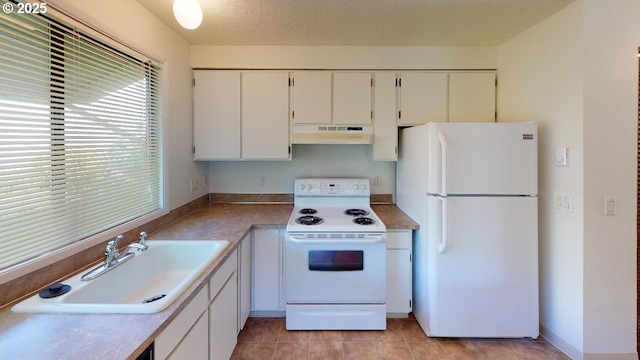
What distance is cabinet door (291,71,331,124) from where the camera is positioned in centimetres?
263

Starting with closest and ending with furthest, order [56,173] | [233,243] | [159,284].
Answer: [56,173], [159,284], [233,243]

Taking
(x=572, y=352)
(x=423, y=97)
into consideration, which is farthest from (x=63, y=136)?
(x=572, y=352)

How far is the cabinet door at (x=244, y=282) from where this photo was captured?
205 cm

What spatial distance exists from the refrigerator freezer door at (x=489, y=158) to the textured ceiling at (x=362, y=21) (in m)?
0.82

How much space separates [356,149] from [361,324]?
5.55ft

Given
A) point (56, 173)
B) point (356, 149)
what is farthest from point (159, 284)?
point (356, 149)

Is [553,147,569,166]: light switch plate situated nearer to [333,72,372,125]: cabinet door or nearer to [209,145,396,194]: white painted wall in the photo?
[209,145,396,194]: white painted wall

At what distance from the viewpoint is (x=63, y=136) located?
133 centimetres

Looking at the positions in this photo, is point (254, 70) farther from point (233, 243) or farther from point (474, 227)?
point (474, 227)

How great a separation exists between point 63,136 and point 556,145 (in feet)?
9.97

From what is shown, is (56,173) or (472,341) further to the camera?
(472,341)

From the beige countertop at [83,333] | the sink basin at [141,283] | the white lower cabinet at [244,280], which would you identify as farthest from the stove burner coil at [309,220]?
the beige countertop at [83,333]

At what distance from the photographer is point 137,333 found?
3.04 ft

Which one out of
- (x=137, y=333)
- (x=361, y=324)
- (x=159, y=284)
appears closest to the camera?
(x=137, y=333)
